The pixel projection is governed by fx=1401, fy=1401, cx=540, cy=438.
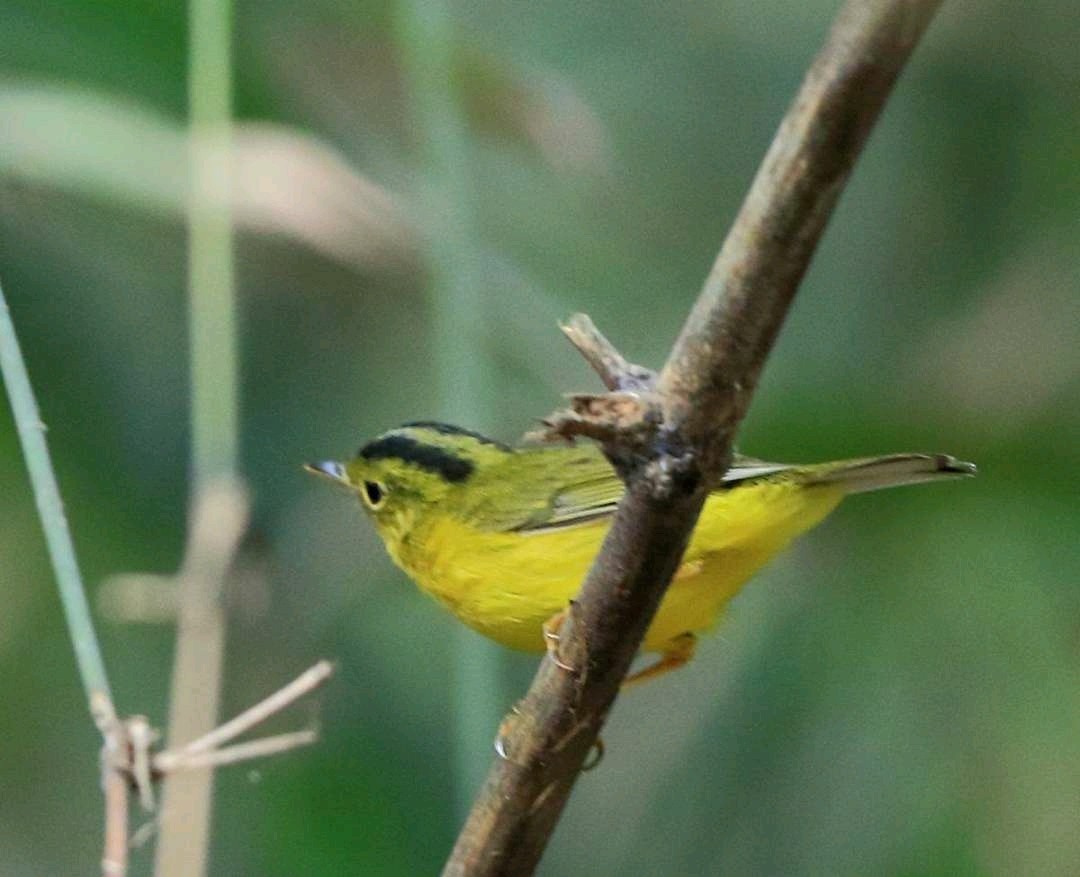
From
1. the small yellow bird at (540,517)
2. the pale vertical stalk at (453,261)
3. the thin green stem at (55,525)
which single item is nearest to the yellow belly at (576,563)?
the small yellow bird at (540,517)

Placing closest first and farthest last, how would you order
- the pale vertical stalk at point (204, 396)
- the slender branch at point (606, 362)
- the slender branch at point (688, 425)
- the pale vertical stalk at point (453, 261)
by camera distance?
1. the slender branch at point (688, 425)
2. the slender branch at point (606, 362)
3. the pale vertical stalk at point (204, 396)
4. the pale vertical stalk at point (453, 261)

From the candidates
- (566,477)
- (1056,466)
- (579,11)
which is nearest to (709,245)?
(579,11)

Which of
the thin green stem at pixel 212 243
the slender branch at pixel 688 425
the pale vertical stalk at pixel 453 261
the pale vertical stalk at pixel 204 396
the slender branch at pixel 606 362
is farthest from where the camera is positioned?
the pale vertical stalk at pixel 453 261

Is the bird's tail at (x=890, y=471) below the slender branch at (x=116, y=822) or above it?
above

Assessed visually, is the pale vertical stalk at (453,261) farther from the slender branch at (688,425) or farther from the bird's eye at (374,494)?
the slender branch at (688,425)

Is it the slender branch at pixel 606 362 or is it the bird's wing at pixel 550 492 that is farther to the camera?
the bird's wing at pixel 550 492

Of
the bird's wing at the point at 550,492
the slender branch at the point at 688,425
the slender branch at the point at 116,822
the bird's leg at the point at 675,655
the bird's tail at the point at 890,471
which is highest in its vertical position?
the bird's wing at the point at 550,492

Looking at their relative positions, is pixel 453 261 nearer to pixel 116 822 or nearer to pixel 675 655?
pixel 675 655

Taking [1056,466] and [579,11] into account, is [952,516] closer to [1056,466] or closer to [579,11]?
[1056,466]
